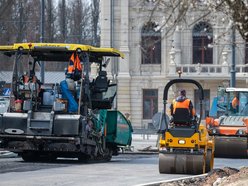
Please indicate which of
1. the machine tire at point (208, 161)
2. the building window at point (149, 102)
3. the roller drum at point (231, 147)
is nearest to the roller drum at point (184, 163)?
the machine tire at point (208, 161)

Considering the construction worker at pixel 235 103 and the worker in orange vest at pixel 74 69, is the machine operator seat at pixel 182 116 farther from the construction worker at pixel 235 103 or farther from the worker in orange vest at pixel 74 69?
the construction worker at pixel 235 103

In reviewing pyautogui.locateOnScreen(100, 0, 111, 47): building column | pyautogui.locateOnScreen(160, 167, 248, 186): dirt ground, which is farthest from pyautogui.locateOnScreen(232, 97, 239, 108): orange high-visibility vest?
pyautogui.locateOnScreen(100, 0, 111, 47): building column

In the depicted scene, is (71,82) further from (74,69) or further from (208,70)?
(208,70)

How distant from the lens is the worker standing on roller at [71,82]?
938 inches

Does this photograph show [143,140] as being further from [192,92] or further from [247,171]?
[247,171]

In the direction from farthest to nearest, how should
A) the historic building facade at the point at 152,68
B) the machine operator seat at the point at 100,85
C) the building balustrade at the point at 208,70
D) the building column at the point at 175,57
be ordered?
the building column at the point at 175,57
the building balustrade at the point at 208,70
the historic building facade at the point at 152,68
the machine operator seat at the point at 100,85

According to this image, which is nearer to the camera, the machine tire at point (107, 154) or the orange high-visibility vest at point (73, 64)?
the orange high-visibility vest at point (73, 64)

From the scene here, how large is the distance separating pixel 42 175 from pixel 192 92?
4358 centimetres

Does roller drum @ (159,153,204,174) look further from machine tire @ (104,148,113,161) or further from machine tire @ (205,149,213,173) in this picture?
machine tire @ (104,148,113,161)

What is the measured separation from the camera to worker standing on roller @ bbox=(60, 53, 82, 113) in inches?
938

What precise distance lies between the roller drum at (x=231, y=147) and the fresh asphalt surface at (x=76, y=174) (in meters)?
5.85

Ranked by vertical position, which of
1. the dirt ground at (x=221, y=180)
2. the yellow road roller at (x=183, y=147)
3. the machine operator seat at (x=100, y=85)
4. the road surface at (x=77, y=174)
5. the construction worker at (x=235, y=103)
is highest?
the machine operator seat at (x=100, y=85)

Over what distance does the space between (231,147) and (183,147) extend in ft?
32.1

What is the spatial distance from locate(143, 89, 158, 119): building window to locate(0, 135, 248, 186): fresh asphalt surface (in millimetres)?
39464
